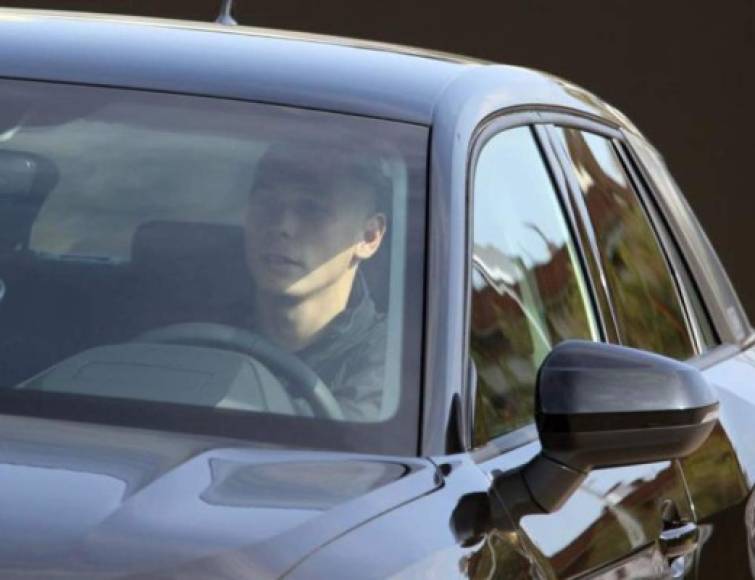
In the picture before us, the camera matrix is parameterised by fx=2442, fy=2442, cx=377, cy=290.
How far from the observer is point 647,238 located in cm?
505

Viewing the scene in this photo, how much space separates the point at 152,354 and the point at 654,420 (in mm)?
720

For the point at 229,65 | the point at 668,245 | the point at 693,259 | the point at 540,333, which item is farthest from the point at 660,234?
the point at 229,65

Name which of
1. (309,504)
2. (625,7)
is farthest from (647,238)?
(625,7)

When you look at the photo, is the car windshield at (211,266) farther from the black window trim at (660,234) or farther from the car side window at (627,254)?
the black window trim at (660,234)

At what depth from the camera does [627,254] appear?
189 inches

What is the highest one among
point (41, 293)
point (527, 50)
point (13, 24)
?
point (527, 50)

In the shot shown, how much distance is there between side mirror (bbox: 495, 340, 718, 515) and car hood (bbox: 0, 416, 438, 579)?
7.5 inches

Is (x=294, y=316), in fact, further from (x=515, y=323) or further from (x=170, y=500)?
(x=170, y=500)

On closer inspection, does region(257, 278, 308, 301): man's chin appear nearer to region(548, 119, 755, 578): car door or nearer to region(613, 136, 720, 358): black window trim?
region(548, 119, 755, 578): car door

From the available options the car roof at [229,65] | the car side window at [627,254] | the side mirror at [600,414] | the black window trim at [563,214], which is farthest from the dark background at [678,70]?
the side mirror at [600,414]

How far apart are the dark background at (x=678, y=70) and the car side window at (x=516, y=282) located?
867 cm

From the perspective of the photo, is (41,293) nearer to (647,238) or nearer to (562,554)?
(562,554)

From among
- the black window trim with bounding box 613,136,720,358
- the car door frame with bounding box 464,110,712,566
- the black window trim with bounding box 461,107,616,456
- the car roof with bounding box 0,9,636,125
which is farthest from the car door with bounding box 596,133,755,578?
the car roof with bounding box 0,9,636,125

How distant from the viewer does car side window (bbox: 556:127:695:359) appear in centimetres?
459
